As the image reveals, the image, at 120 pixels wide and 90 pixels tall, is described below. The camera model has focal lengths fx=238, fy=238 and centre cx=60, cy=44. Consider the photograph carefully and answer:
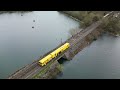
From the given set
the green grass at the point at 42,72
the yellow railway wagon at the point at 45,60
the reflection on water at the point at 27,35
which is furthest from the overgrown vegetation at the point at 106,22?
the green grass at the point at 42,72

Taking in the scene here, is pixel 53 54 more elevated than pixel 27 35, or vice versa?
pixel 27 35

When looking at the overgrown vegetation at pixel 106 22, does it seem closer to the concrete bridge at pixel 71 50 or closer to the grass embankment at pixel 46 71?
the concrete bridge at pixel 71 50

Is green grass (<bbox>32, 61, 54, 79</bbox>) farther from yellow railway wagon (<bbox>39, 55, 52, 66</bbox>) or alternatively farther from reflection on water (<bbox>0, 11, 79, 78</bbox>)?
reflection on water (<bbox>0, 11, 79, 78</bbox>)

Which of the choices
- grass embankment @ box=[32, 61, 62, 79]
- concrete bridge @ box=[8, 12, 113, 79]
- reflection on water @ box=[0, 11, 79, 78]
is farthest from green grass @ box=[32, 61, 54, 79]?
reflection on water @ box=[0, 11, 79, 78]

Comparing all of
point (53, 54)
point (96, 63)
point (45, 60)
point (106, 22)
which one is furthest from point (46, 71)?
point (106, 22)

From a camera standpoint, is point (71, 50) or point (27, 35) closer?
point (71, 50)

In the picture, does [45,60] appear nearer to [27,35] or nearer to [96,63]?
[96,63]

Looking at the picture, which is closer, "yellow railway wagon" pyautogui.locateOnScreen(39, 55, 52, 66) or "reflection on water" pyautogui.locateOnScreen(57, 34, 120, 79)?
"reflection on water" pyautogui.locateOnScreen(57, 34, 120, 79)
